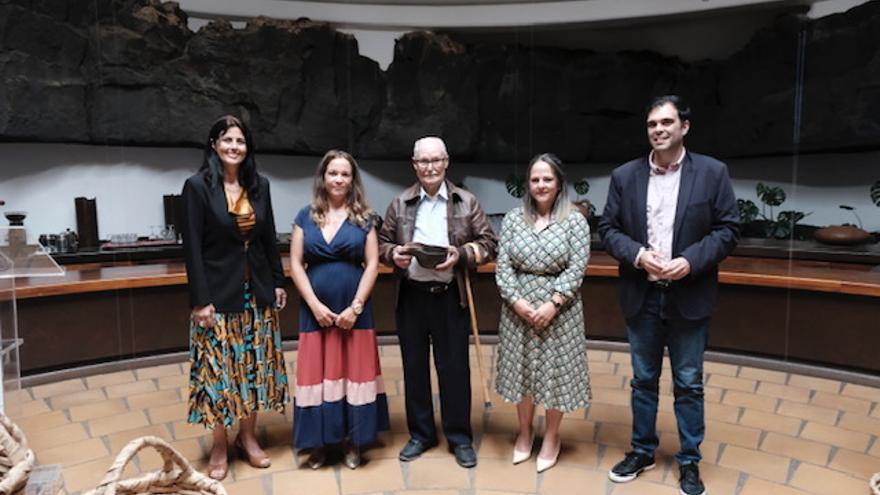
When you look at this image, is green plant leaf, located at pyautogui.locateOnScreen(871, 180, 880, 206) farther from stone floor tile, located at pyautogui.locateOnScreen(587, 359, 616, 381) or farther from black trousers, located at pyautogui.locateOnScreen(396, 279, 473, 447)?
black trousers, located at pyautogui.locateOnScreen(396, 279, 473, 447)

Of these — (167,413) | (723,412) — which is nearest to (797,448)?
(723,412)

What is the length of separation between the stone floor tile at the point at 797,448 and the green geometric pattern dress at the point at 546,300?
3.24ft

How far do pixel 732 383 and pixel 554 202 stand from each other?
6.51ft

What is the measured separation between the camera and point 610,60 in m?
4.78

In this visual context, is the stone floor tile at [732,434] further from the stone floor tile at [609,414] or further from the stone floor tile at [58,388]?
the stone floor tile at [58,388]

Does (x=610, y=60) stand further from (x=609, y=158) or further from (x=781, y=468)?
(x=781, y=468)

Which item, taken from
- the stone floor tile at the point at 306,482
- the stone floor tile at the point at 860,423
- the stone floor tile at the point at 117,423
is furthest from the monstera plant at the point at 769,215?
the stone floor tile at the point at 117,423

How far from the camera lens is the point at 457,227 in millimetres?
2529

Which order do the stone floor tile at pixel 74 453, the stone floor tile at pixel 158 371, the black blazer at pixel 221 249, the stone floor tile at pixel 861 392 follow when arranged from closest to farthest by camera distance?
the black blazer at pixel 221 249 < the stone floor tile at pixel 74 453 < the stone floor tile at pixel 861 392 < the stone floor tile at pixel 158 371

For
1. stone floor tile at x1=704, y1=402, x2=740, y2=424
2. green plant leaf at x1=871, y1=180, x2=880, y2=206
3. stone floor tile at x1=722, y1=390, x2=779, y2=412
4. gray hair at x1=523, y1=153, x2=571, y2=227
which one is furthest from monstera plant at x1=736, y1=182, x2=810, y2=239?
gray hair at x1=523, y1=153, x2=571, y2=227

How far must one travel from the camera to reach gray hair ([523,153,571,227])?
94.9 inches

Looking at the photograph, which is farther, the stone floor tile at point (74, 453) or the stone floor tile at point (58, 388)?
the stone floor tile at point (58, 388)

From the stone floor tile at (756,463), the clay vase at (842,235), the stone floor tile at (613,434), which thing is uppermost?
the clay vase at (842,235)

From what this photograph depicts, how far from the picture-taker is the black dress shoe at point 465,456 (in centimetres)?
255
